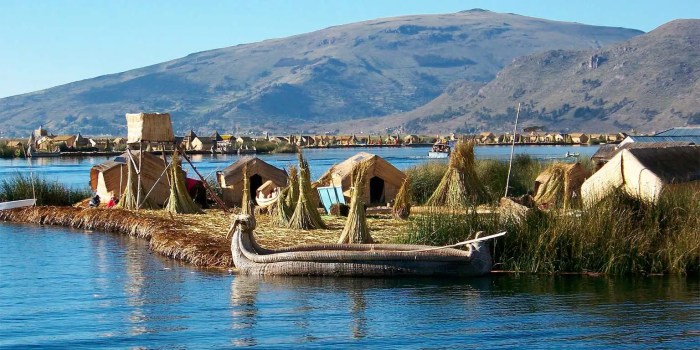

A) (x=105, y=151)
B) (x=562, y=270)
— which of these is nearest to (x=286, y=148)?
(x=105, y=151)

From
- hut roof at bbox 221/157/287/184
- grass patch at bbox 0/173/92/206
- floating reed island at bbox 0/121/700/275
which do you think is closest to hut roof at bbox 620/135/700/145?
floating reed island at bbox 0/121/700/275

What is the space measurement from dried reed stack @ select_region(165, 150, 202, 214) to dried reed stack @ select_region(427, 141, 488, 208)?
487 centimetres

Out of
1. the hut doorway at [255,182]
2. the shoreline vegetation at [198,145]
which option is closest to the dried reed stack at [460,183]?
the hut doorway at [255,182]

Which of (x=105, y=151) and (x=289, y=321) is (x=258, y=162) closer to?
(x=289, y=321)

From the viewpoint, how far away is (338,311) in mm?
14000

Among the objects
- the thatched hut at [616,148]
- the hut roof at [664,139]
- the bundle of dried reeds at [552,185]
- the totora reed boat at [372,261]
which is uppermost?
the hut roof at [664,139]

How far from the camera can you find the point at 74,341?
12.7 metres

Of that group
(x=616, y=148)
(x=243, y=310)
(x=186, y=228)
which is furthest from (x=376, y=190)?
(x=243, y=310)

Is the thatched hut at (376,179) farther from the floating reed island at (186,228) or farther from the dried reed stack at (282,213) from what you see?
the dried reed stack at (282,213)

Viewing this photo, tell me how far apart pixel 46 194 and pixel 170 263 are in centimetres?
1045

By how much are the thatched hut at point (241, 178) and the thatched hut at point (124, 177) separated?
143cm

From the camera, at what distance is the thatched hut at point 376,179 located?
84.0 ft

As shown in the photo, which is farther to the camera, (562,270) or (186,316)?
(562,270)

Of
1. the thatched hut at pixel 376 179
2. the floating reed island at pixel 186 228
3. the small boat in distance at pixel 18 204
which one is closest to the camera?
the floating reed island at pixel 186 228
